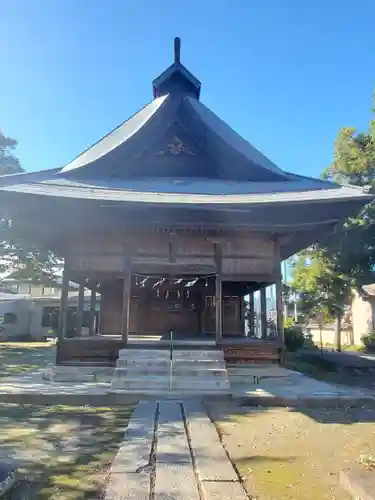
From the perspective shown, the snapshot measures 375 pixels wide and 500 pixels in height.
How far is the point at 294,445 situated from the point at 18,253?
17952 millimetres

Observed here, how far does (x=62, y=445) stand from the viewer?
4500 mm

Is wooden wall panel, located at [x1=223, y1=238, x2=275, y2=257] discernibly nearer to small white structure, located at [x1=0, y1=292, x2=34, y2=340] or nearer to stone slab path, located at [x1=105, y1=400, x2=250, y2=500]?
stone slab path, located at [x1=105, y1=400, x2=250, y2=500]

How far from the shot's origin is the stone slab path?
3.04m

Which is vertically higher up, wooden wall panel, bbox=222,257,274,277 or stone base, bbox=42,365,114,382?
wooden wall panel, bbox=222,257,274,277

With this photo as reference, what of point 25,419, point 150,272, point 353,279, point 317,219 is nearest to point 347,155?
point 353,279

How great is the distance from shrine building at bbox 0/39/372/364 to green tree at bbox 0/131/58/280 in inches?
370

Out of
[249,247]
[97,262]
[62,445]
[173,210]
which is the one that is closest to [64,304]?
[97,262]

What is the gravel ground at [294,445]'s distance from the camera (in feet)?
10.8

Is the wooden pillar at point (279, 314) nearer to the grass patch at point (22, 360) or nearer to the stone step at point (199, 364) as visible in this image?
the stone step at point (199, 364)

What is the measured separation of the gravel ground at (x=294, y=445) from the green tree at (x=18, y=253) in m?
15.5

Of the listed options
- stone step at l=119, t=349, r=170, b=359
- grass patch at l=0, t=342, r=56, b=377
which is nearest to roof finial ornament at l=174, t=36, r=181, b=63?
stone step at l=119, t=349, r=170, b=359

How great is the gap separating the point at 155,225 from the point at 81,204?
61.2 inches

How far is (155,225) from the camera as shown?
28.2 ft

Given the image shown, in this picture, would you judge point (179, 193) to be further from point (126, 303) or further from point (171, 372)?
point (171, 372)
